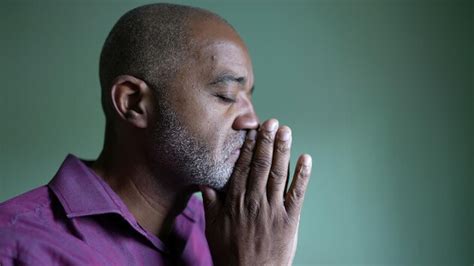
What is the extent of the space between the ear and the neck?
0.08 metres

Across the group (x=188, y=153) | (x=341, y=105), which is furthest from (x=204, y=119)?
(x=341, y=105)

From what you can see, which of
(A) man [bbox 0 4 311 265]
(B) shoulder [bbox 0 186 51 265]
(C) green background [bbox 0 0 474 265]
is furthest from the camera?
(C) green background [bbox 0 0 474 265]

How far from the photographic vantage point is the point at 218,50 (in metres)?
0.87

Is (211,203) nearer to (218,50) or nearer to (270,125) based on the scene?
(270,125)

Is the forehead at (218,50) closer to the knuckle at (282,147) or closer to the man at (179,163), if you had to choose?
the man at (179,163)

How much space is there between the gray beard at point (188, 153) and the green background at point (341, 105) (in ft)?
3.33

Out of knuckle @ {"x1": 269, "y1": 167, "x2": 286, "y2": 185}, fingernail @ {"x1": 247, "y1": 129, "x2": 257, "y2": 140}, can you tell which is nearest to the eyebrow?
fingernail @ {"x1": 247, "y1": 129, "x2": 257, "y2": 140}

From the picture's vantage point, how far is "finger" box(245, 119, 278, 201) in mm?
824

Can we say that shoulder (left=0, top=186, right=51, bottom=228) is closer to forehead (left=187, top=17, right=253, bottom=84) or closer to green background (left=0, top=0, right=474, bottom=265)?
forehead (left=187, top=17, right=253, bottom=84)

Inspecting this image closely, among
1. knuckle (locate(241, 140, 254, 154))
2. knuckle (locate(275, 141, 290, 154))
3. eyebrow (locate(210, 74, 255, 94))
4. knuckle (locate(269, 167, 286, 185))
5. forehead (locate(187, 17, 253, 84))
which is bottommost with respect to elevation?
knuckle (locate(269, 167, 286, 185))

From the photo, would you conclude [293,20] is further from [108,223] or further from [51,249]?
[51,249]

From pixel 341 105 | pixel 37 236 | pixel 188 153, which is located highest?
pixel 341 105

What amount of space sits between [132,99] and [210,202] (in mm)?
A: 297

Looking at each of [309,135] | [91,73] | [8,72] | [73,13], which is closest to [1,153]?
[8,72]
